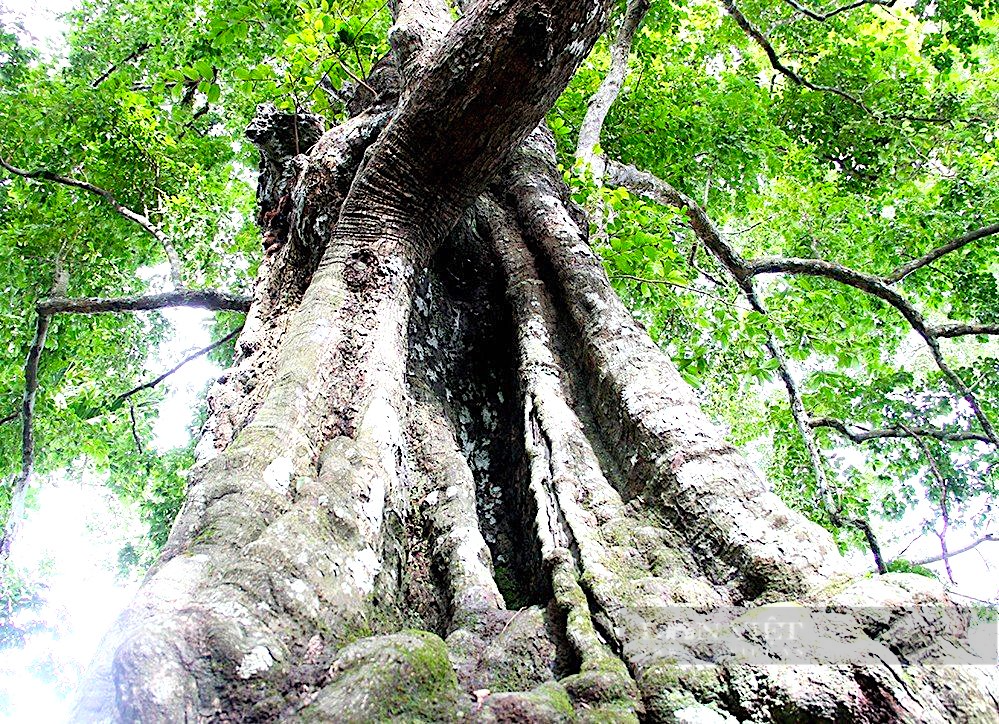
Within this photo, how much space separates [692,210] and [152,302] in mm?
4117

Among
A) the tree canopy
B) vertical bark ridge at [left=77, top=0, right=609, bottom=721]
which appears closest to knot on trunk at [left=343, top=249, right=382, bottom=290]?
vertical bark ridge at [left=77, top=0, right=609, bottom=721]

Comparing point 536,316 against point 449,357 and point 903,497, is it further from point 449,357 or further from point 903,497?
point 903,497

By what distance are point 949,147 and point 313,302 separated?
26.3 ft

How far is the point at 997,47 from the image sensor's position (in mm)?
8367

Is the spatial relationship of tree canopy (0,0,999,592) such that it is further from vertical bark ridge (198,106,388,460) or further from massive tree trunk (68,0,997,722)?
massive tree trunk (68,0,997,722)

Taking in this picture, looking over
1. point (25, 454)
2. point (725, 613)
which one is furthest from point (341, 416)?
point (25, 454)

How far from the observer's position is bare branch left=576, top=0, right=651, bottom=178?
202 inches

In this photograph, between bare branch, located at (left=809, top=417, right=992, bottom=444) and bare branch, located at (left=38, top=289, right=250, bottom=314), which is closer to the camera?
bare branch, located at (left=38, top=289, right=250, bottom=314)

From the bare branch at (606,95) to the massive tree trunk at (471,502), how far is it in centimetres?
133

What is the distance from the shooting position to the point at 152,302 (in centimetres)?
421

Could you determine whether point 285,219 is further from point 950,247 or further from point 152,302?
point 950,247

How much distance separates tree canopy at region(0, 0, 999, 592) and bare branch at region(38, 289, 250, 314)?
0.07 ft

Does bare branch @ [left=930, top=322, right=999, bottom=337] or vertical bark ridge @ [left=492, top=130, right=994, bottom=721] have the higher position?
bare branch @ [left=930, top=322, right=999, bottom=337]

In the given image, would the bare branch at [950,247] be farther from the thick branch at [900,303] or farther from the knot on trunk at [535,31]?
the knot on trunk at [535,31]
